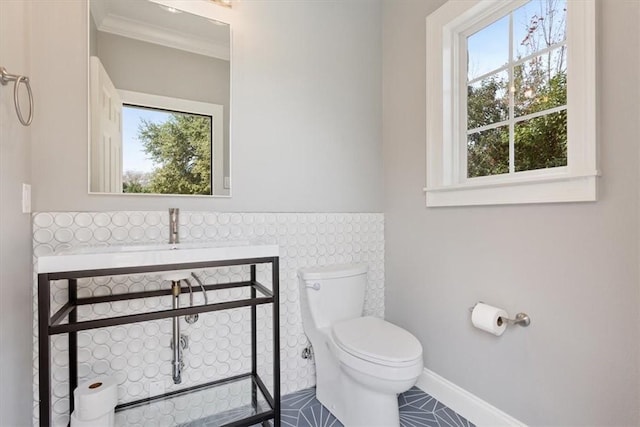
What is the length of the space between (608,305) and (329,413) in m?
1.34

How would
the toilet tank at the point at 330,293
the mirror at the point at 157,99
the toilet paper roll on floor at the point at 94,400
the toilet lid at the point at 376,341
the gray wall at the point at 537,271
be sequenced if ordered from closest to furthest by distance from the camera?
the gray wall at the point at 537,271
the toilet paper roll on floor at the point at 94,400
the toilet lid at the point at 376,341
the mirror at the point at 157,99
the toilet tank at the point at 330,293

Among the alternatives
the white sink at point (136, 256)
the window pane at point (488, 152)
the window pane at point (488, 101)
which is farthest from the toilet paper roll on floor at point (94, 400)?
the window pane at point (488, 101)

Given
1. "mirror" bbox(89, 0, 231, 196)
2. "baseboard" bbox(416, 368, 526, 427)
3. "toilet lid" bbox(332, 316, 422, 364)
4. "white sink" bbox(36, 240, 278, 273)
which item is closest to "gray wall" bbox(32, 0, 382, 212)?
"mirror" bbox(89, 0, 231, 196)

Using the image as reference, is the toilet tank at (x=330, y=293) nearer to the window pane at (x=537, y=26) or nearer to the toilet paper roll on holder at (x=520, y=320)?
the toilet paper roll on holder at (x=520, y=320)

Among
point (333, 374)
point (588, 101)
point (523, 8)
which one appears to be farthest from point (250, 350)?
point (523, 8)

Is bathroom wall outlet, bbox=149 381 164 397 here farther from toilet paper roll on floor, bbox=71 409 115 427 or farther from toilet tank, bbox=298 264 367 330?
toilet tank, bbox=298 264 367 330

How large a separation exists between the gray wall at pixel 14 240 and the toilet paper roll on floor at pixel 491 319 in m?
1.83

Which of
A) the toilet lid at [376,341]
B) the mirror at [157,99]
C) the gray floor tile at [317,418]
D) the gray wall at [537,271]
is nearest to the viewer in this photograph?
the gray wall at [537,271]

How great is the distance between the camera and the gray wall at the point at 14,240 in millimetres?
1069

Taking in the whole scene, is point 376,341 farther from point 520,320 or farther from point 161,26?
point 161,26

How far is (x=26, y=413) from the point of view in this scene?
4.12 ft

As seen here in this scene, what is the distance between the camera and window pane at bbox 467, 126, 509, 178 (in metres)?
1.62

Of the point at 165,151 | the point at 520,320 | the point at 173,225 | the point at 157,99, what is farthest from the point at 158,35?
the point at 520,320

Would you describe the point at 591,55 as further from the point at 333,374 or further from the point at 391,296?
the point at 333,374
